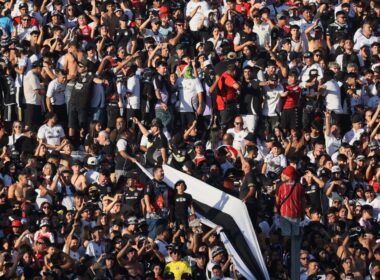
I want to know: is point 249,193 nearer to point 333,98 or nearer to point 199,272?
point 199,272

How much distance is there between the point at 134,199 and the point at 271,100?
194 inches

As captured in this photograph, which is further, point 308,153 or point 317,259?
point 308,153

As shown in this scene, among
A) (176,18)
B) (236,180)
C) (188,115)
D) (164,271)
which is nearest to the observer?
(164,271)

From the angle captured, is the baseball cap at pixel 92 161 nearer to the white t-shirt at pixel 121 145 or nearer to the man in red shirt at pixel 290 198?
the white t-shirt at pixel 121 145

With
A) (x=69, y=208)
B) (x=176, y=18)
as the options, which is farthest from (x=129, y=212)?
(x=176, y=18)

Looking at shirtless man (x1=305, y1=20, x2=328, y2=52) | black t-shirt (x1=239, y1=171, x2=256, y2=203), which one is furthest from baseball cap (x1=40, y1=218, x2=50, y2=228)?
A: shirtless man (x1=305, y1=20, x2=328, y2=52)

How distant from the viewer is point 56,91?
121 feet

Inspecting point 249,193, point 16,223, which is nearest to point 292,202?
point 249,193

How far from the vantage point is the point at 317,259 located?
3328cm

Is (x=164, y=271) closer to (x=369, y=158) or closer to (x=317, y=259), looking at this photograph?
(x=317, y=259)

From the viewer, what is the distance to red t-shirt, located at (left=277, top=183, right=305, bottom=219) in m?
32.8

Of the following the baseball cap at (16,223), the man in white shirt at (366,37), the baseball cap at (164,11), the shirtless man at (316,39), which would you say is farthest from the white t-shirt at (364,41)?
the baseball cap at (16,223)

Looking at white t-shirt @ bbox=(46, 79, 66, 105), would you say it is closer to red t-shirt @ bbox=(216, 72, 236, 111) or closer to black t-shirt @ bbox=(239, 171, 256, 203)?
red t-shirt @ bbox=(216, 72, 236, 111)

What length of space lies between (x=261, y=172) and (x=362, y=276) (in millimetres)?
3248
